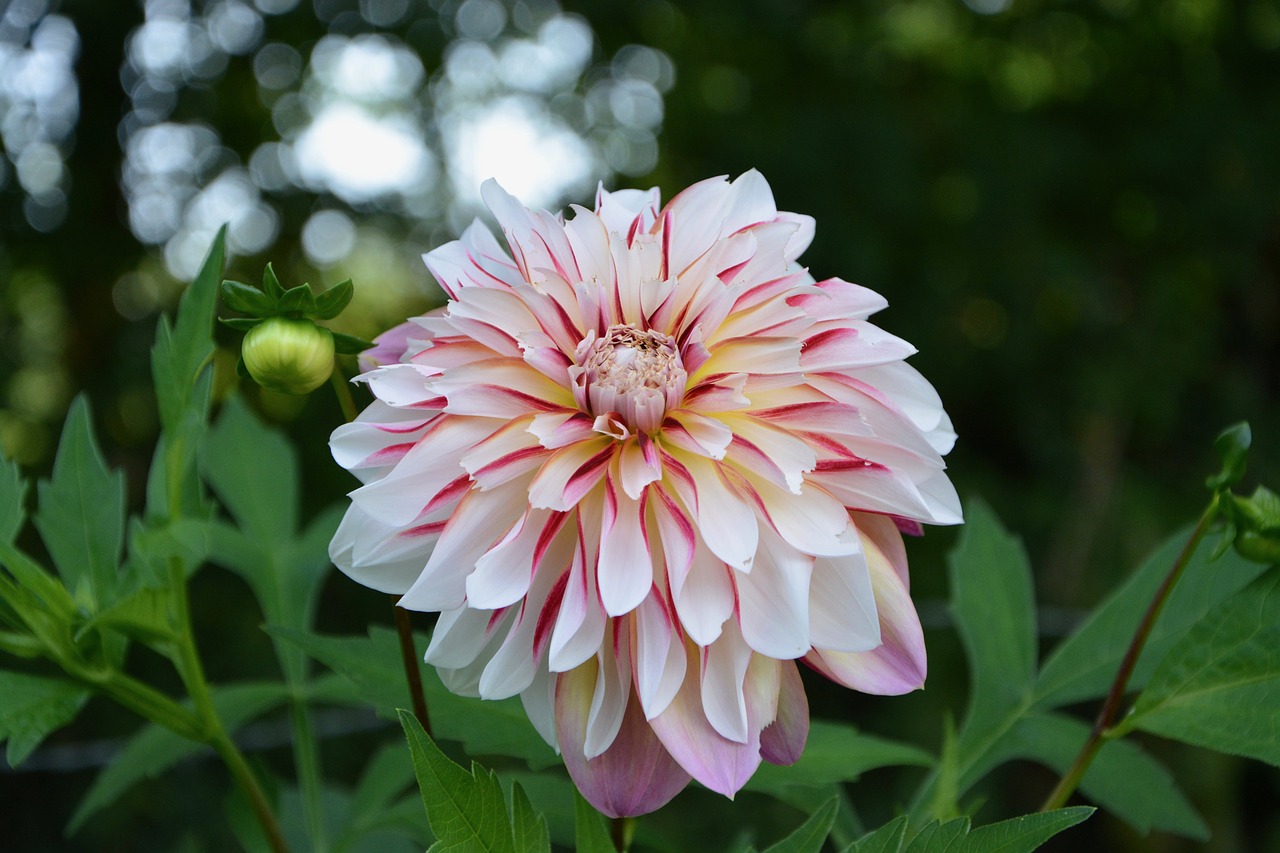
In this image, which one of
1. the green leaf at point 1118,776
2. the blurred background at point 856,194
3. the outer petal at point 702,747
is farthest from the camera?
the blurred background at point 856,194

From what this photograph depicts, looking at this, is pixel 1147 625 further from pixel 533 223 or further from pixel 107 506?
pixel 107 506

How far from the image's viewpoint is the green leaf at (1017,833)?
38 cm

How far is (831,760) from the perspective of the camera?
1.73 ft

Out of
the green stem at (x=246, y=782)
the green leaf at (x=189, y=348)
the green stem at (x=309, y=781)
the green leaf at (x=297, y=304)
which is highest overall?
the green leaf at (x=297, y=304)

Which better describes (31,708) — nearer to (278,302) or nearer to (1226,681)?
(278,302)

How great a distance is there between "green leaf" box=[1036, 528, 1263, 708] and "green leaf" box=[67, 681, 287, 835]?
1.58ft

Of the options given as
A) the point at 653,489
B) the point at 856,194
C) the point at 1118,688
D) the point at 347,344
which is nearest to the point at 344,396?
the point at 347,344

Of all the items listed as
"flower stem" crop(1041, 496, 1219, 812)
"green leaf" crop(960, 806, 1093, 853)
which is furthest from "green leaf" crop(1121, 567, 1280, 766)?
"green leaf" crop(960, 806, 1093, 853)

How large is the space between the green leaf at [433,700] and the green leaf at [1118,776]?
292mm

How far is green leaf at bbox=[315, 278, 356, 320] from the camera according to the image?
0.41 metres

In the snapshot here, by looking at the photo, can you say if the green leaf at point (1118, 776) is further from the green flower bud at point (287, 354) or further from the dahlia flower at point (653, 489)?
the green flower bud at point (287, 354)

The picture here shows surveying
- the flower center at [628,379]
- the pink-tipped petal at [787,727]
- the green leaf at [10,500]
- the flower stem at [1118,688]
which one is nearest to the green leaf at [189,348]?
the green leaf at [10,500]

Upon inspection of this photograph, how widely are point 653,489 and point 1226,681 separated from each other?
29cm

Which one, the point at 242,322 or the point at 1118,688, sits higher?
the point at 242,322
